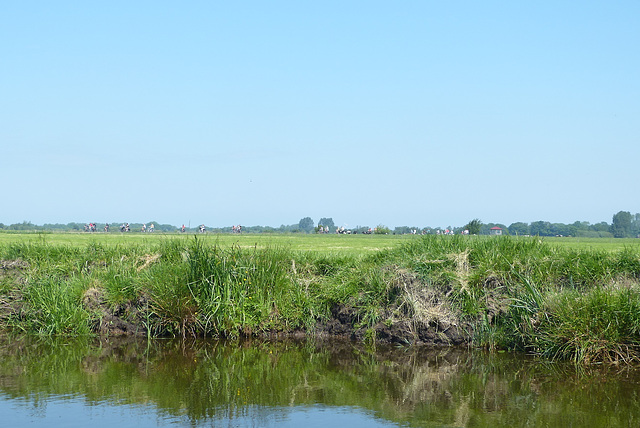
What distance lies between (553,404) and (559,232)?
9566 centimetres

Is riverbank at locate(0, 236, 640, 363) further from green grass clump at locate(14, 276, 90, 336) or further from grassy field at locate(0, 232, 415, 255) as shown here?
grassy field at locate(0, 232, 415, 255)

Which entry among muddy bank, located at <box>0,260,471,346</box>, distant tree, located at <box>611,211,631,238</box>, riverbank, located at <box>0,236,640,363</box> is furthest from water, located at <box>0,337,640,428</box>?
distant tree, located at <box>611,211,631,238</box>

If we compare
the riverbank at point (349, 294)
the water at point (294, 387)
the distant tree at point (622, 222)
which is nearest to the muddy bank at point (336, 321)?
the riverbank at point (349, 294)

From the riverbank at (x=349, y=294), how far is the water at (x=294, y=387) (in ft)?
1.91

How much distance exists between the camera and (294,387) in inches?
424

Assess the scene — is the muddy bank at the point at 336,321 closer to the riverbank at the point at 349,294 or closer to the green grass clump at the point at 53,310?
the riverbank at the point at 349,294

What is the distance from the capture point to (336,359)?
13109mm

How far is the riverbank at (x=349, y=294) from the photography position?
1370 centimetres

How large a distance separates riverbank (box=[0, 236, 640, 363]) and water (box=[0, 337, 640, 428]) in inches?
22.9

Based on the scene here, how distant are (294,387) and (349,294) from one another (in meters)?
4.32

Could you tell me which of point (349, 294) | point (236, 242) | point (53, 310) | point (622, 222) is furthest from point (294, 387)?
point (622, 222)

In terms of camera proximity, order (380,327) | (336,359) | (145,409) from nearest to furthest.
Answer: (145,409) → (336,359) → (380,327)

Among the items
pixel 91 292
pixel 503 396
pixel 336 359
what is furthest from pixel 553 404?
pixel 91 292

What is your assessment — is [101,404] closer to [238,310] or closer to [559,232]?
[238,310]
